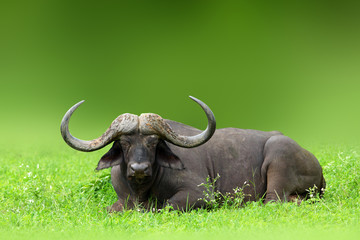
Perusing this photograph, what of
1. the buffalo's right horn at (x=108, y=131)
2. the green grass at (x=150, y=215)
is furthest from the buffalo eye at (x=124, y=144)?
the green grass at (x=150, y=215)

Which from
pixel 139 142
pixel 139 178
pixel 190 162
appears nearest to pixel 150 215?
pixel 139 178

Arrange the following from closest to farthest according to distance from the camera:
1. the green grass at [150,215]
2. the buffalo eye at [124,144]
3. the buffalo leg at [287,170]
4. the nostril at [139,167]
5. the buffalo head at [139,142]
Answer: the green grass at [150,215]
the nostril at [139,167]
the buffalo head at [139,142]
the buffalo eye at [124,144]
the buffalo leg at [287,170]

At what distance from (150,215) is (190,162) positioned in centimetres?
134

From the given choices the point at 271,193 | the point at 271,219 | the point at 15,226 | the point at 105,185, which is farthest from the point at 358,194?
the point at 15,226

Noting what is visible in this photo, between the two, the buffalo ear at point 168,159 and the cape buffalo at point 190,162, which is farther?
the buffalo ear at point 168,159

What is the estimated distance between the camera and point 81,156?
563 inches

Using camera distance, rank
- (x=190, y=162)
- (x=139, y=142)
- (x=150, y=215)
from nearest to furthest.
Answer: (x=150, y=215) < (x=139, y=142) < (x=190, y=162)

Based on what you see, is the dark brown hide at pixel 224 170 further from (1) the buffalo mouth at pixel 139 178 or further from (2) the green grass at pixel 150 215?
(2) the green grass at pixel 150 215

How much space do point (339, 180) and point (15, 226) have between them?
5072 millimetres

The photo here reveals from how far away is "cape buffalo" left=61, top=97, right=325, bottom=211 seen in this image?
317 inches

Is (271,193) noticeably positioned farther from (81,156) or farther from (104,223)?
(81,156)

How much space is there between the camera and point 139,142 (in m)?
8.01

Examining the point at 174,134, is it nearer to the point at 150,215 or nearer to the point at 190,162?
the point at 190,162

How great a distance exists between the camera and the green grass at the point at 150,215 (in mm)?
6703
